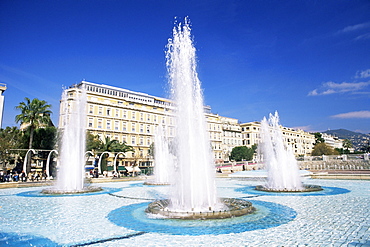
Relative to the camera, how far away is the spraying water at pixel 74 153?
17.6m

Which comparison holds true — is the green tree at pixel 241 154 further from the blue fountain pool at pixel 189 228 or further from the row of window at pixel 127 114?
the blue fountain pool at pixel 189 228

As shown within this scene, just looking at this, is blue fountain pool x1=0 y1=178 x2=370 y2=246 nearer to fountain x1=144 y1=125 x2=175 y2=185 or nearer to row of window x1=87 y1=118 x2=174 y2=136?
fountain x1=144 y1=125 x2=175 y2=185

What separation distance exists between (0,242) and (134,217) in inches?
143

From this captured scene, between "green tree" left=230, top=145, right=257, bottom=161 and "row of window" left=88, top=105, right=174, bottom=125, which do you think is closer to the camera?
"row of window" left=88, top=105, right=174, bottom=125

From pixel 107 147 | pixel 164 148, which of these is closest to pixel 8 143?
pixel 107 147

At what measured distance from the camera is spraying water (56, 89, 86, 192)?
17578 millimetres

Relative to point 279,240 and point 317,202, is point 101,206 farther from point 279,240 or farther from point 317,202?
point 317,202

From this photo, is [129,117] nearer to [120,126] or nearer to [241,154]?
[120,126]

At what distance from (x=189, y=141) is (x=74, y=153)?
37.4 ft

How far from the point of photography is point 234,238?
20.4ft

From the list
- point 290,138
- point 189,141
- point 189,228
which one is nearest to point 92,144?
point 189,141

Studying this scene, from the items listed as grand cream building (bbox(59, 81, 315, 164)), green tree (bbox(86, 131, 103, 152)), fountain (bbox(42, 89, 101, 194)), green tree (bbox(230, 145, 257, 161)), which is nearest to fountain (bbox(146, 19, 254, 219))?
fountain (bbox(42, 89, 101, 194))

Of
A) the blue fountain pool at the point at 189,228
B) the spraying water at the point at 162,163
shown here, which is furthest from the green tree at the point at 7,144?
the blue fountain pool at the point at 189,228

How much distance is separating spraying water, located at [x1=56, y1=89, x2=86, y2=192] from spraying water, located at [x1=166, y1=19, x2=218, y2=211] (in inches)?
378
